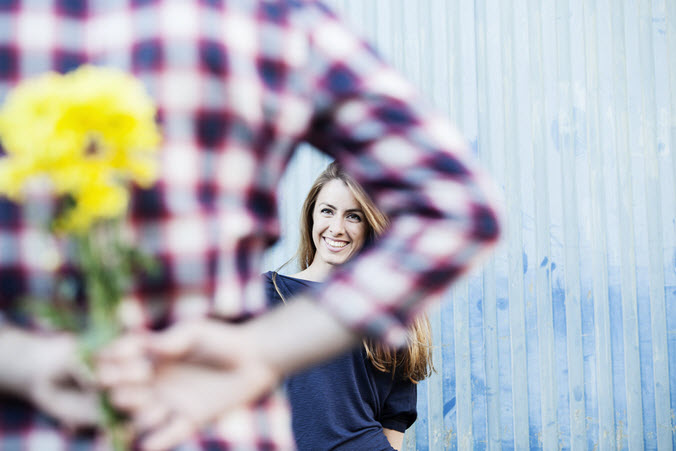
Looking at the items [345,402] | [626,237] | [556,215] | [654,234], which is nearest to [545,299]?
[556,215]

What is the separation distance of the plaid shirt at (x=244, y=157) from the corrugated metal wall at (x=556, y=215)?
2.22 m

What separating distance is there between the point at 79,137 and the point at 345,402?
6.17 ft

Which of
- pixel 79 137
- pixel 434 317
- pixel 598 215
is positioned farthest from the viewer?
pixel 598 215

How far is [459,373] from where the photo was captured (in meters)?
2.82

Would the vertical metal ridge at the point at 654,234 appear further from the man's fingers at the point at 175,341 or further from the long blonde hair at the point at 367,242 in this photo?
the man's fingers at the point at 175,341

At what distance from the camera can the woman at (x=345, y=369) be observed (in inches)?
84.4

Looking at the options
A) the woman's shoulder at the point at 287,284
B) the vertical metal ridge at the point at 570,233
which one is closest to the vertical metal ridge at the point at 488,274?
the vertical metal ridge at the point at 570,233

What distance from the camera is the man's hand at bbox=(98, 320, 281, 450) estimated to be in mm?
532

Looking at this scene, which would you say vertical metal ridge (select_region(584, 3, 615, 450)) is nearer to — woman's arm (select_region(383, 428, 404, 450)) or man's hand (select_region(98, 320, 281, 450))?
woman's arm (select_region(383, 428, 404, 450))

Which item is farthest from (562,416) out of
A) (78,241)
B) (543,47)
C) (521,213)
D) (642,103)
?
(78,241)

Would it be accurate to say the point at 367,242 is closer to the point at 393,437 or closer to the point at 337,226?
the point at 337,226

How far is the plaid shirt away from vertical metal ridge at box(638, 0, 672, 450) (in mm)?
2727

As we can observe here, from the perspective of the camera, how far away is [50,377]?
537 mm

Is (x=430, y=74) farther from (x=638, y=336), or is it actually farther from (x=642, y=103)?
(x=638, y=336)
